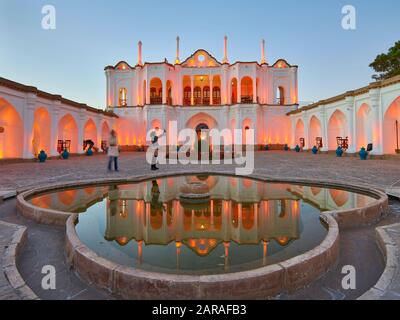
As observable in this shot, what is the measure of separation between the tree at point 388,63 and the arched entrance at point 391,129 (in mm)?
12457

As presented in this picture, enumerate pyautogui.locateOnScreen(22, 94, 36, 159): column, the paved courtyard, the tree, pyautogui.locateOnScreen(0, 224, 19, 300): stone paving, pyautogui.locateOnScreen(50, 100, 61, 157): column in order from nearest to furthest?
pyautogui.locateOnScreen(0, 224, 19, 300): stone paving → the paved courtyard → pyautogui.locateOnScreen(22, 94, 36, 159): column → pyautogui.locateOnScreen(50, 100, 61, 157): column → the tree

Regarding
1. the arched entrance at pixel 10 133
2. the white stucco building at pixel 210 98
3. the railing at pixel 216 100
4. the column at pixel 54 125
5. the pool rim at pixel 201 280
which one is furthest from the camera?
the railing at pixel 216 100

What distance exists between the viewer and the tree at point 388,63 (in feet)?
85.9

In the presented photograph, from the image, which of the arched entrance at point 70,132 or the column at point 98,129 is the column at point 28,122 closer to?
the arched entrance at point 70,132

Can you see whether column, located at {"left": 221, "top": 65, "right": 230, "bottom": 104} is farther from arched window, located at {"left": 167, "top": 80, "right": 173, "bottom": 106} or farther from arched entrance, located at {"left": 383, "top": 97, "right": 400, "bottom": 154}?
arched entrance, located at {"left": 383, "top": 97, "right": 400, "bottom": 154}

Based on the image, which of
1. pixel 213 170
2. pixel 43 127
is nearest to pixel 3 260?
pixel 213 170

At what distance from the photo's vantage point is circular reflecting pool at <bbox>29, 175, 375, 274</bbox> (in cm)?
312

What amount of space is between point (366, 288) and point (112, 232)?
3523 millimetres

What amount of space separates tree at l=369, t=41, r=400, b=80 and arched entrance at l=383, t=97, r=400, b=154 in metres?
12.5

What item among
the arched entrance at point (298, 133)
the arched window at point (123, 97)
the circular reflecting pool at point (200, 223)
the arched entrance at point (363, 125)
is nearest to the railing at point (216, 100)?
the arched entrance at point (298, 133)

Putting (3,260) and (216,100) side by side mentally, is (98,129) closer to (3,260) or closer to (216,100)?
(216,100)

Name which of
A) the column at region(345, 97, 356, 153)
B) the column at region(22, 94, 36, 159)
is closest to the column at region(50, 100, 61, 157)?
the column at region(22, 94, 36, 159)
